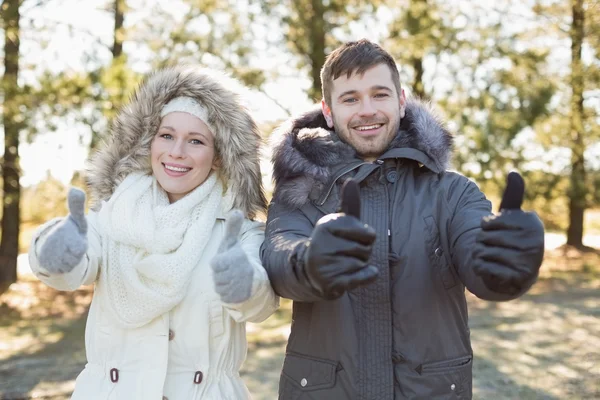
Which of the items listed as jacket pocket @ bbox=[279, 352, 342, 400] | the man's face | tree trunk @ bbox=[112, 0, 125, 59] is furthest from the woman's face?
tree trunk @ bbox=[112, 0, 125, 59]

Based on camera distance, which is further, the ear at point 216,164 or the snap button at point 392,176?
the ear at point 216,164

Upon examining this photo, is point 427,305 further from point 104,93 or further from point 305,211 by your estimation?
point 104,93

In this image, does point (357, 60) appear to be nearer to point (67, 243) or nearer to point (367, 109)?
point (367, 109)

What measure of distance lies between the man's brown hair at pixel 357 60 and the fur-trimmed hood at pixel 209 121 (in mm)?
472

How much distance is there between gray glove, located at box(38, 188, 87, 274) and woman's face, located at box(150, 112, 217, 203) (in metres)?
0.59

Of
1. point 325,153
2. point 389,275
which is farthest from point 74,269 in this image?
point 389,275

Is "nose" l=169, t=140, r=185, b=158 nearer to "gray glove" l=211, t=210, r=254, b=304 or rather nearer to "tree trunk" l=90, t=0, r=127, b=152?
"gray glove" l=211, t=210, r=254, b=304

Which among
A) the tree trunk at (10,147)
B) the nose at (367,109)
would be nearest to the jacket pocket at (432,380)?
the nose at (367,109)

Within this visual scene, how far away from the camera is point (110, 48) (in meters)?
10.5

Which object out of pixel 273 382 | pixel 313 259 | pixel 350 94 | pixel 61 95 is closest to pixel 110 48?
pixel 61 95

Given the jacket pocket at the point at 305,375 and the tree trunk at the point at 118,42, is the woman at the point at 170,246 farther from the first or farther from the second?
the tree trunk at the point at 118,42

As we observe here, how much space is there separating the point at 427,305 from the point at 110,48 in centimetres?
948

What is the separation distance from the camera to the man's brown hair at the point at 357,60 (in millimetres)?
2480

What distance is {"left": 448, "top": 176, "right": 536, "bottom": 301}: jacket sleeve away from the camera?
1.97 meters
